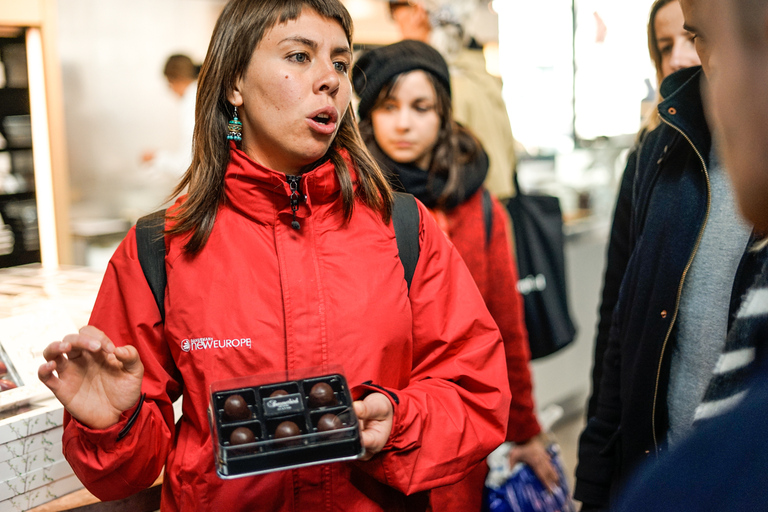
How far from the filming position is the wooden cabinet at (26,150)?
2047 millimetres

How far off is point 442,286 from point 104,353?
0.63m

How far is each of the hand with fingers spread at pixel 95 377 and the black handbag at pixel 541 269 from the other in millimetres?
1808

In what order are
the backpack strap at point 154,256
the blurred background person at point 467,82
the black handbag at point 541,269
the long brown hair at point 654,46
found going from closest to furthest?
the backpack strap at point 154,256 → the long brown hair at point 654,46 → the black handbag at point 541,269 → the blurred background person at point 467,82

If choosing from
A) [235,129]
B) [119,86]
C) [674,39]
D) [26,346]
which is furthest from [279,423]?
[119,86]

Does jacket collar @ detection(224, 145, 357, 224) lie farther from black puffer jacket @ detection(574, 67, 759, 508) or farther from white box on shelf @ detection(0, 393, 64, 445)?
black puffer jacket @ detection(574, 67, 759, 508)

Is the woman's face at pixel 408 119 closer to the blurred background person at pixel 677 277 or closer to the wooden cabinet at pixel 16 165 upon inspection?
the blurred background person at pixel 677 277

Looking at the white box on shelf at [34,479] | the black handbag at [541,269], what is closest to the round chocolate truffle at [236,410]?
the white box on shelf at [34,479]

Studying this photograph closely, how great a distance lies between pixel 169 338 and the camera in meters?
1.17

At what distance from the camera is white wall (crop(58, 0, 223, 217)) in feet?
12.4

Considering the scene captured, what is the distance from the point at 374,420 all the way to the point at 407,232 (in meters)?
0.40

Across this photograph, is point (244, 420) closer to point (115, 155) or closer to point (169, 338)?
point (169, 338)

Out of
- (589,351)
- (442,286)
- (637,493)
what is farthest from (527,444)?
(589,351)

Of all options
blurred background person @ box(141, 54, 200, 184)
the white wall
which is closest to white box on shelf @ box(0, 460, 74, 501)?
the white wall

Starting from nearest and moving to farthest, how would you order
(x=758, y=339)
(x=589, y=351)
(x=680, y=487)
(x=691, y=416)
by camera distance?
(x=680, y=487), (x=758, y=339), (x=691, y=416), (x=589, y=351)
